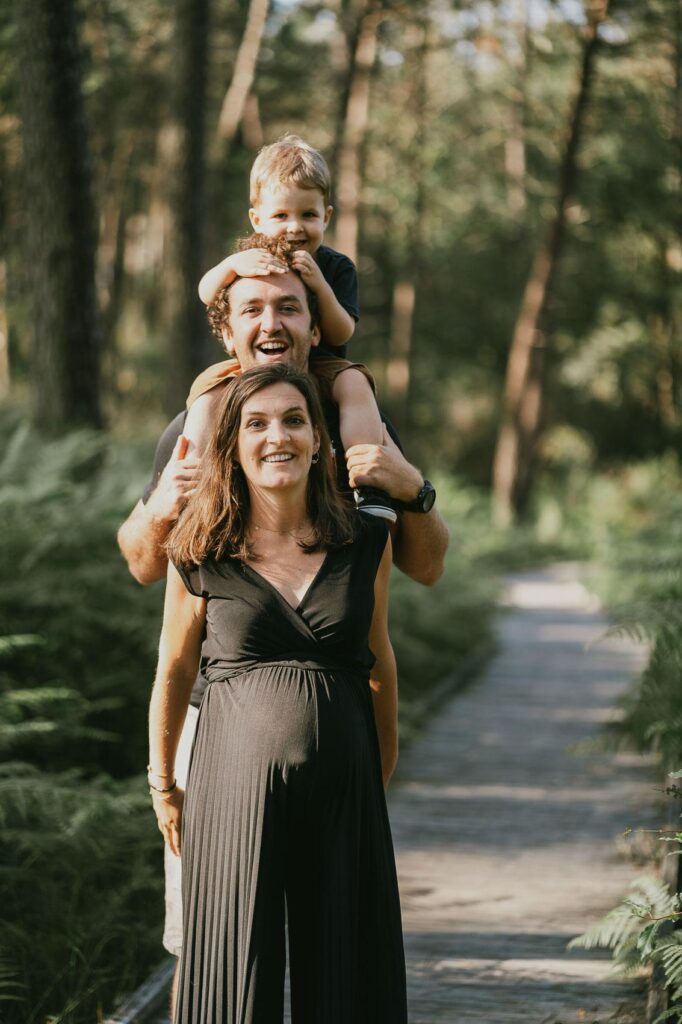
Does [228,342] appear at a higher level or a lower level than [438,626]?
higher

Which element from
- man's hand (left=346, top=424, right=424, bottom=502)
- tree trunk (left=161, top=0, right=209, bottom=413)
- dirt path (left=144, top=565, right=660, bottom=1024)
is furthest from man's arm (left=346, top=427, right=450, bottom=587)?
tree trunk (left=161, top=0, right=209, bottom=413)

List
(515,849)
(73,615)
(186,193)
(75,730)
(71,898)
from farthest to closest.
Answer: (186,193) < (73,615) < (515,849) < (75,730) < (71,898)

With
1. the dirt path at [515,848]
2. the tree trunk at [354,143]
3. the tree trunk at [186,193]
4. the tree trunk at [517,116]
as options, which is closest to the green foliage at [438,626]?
the dirt path at [515,848]

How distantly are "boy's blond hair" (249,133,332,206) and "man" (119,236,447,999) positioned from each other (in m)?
0.26

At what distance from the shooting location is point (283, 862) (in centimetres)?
310

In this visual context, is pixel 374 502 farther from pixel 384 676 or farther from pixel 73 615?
pixel 73 615

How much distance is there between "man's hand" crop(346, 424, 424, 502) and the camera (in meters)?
3.46

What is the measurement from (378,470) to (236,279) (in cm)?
68

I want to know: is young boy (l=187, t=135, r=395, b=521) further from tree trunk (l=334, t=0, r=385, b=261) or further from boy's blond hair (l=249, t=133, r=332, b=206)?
tree trunk (l=334, t=0, r=385, b=261)

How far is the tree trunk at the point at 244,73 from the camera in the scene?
24844 millimetres

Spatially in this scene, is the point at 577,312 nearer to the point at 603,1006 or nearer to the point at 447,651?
the point at 447,651

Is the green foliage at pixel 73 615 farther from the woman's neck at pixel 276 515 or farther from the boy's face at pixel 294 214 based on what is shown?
the woman's neck at pixel 276 515

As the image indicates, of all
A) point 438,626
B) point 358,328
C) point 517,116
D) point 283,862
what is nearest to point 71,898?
point 283,862

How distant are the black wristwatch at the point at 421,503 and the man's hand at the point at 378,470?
7cm
